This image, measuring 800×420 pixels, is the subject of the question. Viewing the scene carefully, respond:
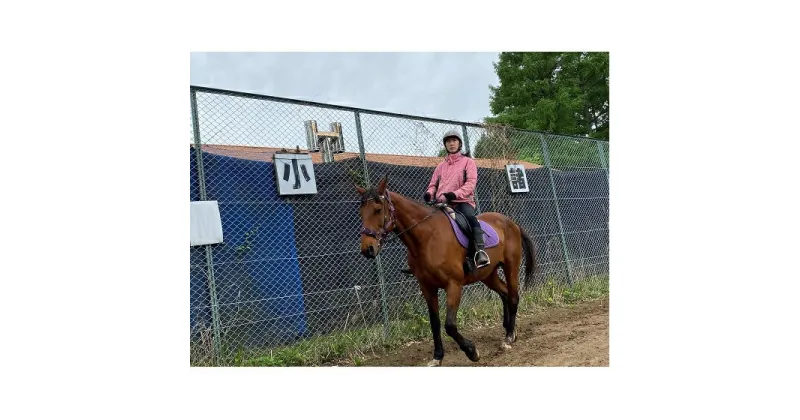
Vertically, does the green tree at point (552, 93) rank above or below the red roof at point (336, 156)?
above

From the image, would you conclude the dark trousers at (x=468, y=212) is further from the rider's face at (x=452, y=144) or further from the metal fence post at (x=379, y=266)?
the metal fence post at (x=379, y=266)

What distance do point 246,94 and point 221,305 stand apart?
2185 millimetres

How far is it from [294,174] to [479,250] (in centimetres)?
222

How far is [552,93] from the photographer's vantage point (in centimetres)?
1552

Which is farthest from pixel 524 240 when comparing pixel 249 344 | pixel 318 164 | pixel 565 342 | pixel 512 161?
pixel 249 344

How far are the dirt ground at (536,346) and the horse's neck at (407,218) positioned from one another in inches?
54.3

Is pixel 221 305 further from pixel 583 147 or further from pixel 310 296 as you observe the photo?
pixel 583 147

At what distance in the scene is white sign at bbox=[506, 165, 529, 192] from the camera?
888cm

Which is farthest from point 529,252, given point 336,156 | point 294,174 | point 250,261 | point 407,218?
point 250,261

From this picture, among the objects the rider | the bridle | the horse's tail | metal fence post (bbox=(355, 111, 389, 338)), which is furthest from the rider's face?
the horse's tail

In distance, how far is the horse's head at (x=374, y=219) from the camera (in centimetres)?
479

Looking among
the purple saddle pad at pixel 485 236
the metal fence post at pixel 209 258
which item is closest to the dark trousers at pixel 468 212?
the purple saddle pad at pixel 485 236

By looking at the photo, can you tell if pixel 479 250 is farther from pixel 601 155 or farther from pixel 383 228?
pixel 601 155

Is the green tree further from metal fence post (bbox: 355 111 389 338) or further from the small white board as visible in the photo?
metal fence post (bbox: 355 111 389 338)
